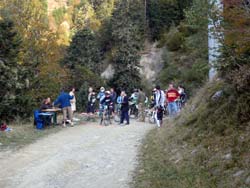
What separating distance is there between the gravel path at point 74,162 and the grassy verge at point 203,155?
1.94 ft

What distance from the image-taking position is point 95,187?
8.43 m

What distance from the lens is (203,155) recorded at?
8859 millimetres

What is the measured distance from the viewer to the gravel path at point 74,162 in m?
9.01

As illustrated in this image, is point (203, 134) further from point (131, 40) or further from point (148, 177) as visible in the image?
point (131, 40)

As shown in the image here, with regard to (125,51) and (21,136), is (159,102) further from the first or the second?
(125,51)

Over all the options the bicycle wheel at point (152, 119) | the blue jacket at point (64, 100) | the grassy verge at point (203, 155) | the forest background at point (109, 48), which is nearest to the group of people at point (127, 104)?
the blue jacket at point (64, 100)

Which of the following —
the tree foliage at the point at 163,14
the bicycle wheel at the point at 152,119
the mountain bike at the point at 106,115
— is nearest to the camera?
the mountain bike at the point at 106,115

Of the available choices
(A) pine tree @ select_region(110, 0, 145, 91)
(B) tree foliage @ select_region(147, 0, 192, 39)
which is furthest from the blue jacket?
(B) tree foliage @ select_region(147, 0, 192, 39)

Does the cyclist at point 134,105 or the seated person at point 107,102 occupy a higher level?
the seated person at point 107,102

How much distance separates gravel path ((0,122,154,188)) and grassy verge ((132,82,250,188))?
23.2 inches

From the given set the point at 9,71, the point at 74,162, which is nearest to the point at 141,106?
the point at 9,71

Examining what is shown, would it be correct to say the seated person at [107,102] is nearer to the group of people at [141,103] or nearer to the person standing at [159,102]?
the group of people at [141,103]

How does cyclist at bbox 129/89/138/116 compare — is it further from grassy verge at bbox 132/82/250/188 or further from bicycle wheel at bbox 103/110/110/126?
grassy verge at bbox 132/82/250/188

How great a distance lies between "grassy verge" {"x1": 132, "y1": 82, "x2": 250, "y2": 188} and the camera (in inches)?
296
